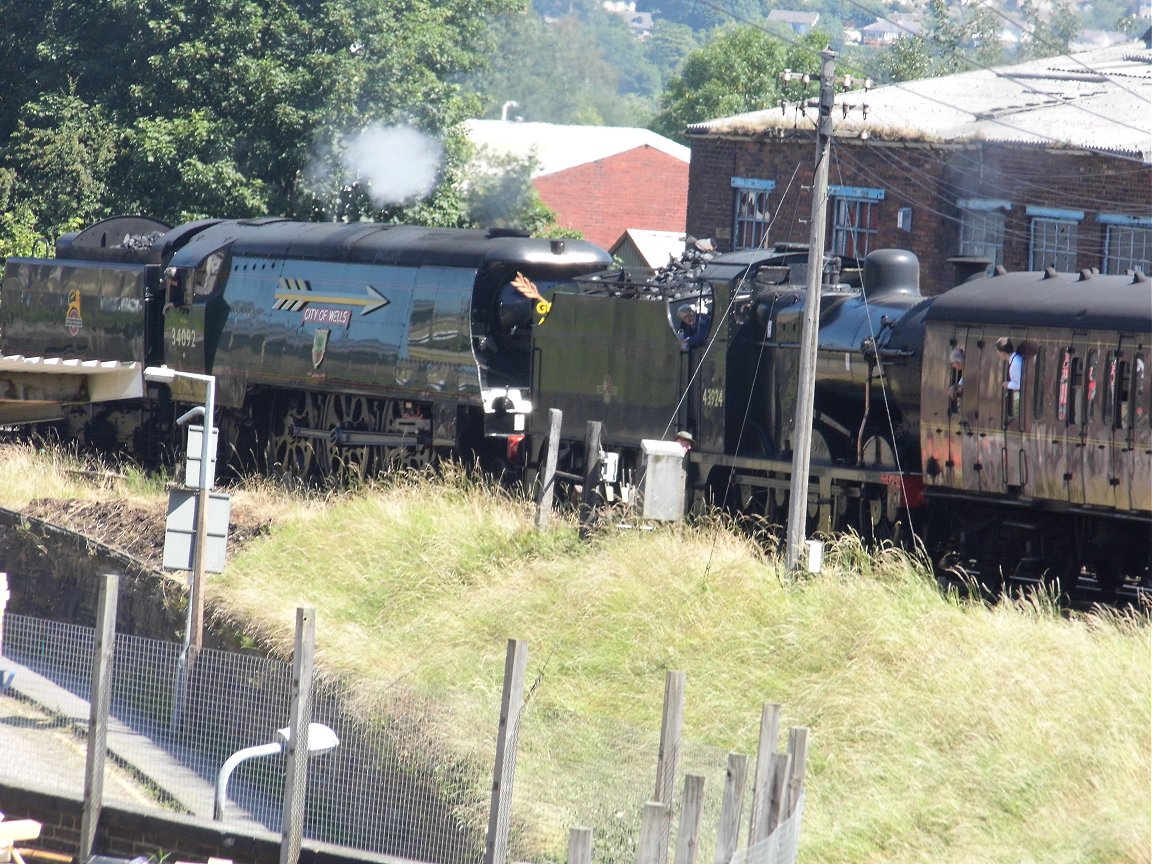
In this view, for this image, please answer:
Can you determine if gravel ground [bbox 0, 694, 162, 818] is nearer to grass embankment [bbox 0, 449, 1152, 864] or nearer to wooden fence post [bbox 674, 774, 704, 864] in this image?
grass embankment [bbox 0, 449, 1152, 864]

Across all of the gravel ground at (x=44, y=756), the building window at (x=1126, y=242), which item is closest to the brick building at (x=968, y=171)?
the building window at (x=1126, y=242)

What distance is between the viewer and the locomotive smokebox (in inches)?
649

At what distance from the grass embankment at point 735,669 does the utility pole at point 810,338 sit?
514 mm

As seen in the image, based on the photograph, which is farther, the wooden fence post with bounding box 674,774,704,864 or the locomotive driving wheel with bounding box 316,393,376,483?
the locomotive driving wheel with bounding box 316,393,376,483

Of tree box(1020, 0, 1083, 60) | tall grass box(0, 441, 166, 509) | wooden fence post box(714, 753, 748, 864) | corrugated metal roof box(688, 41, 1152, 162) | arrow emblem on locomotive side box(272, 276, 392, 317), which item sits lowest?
tall grass box(0, 441, 166, 509)

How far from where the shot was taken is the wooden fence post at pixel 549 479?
16.5 meters

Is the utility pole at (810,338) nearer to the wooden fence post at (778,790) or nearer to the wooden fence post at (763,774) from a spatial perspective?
the wooden fence post at (763,774)

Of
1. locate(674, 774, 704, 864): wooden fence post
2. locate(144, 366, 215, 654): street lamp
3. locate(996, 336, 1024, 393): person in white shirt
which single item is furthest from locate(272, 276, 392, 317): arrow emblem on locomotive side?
locate(674, 774, 704, 864): wooden fence post

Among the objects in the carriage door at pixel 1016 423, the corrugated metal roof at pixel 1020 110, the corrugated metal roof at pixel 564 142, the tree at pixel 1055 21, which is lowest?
the carriage door at pixel 1016 423

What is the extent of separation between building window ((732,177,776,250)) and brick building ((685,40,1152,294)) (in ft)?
0.09

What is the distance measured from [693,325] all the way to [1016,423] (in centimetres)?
409

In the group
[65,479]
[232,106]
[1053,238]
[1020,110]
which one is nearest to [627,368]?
[65,479]

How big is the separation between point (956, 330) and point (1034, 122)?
14317mm

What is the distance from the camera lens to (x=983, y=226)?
91.2 feet
